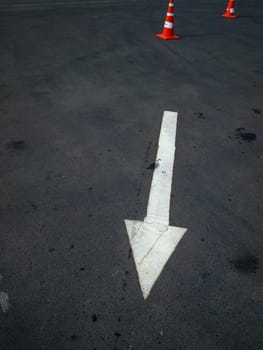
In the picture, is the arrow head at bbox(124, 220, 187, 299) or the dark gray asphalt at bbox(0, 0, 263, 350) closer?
the dark gray asphalt at bbox(0, 0, 263, 350)

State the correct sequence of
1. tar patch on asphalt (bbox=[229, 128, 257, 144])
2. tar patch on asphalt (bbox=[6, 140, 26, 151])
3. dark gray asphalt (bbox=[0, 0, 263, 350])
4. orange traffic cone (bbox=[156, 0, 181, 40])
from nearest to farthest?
dark gray asphalt (bbox=[0, 0, 263, 350]) < tar patch on asphalt (bbox=[6, 140, 26, 151]) < tar patch on asphalt (bbox=[229, 128, 257, 144]) < orange traffic cone (bbox=[156, 0, 181, 40])

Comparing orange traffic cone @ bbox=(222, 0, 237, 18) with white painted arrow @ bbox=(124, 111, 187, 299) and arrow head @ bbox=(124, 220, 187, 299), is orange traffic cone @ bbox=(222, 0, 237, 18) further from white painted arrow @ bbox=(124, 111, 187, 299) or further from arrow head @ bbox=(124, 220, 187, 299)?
arrow head @ bbox=(124, 220, 187, 299)

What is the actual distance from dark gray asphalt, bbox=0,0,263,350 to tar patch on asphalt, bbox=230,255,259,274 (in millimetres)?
10

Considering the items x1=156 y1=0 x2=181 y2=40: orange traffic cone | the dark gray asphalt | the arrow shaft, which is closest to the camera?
the dark gray asphalt

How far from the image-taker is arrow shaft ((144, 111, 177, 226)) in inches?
115

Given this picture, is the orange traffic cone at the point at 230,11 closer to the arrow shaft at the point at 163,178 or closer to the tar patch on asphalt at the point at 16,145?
the arrow shaft at the point at 163,178

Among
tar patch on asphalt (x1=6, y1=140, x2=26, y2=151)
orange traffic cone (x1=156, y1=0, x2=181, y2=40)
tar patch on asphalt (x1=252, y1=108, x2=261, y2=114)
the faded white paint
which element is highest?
orange traffic cone (x1=156, y1=0, x2=181, y2=40)

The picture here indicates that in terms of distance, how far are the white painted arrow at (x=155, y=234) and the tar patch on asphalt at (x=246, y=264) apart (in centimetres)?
55

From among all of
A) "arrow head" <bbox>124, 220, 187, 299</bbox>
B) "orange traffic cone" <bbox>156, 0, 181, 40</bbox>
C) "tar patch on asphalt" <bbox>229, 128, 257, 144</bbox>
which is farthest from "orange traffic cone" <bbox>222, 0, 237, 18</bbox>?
"arrow head" <bbox>124, 220, 187, 299</bbox>

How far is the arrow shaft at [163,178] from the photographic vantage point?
2.93 metres

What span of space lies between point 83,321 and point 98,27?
9.43 meters

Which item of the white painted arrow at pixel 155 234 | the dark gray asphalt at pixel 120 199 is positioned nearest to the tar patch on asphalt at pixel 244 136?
the dark gray asphalt at pixel 120 199

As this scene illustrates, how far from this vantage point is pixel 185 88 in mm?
5699

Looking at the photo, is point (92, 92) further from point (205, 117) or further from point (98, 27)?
point (98, 27)
